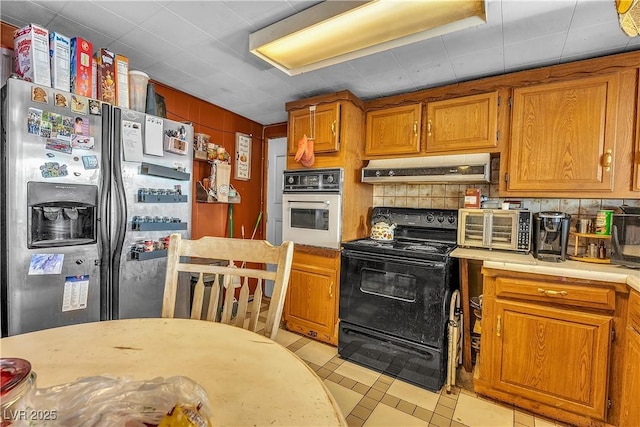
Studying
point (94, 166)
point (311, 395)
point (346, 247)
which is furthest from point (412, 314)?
point (94, 166)

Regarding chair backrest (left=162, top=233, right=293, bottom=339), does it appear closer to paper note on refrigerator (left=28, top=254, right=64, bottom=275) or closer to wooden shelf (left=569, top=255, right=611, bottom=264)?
paper note on refrigerator (left=28, top=254, right=64, bottom=275)

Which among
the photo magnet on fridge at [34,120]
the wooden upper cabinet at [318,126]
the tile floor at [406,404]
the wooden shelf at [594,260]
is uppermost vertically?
the wooden upper cabinet at [318,126]

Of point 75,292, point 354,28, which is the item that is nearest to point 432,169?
point 354,28

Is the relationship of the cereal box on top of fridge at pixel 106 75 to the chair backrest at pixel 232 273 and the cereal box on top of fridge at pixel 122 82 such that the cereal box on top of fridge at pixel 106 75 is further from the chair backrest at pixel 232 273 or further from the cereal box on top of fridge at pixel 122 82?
the chair backrest at pixel 232 273

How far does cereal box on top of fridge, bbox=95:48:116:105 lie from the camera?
1815 mm

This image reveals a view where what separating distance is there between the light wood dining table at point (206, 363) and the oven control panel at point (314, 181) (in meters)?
1.69

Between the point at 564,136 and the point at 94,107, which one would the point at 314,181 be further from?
the point at 564,136

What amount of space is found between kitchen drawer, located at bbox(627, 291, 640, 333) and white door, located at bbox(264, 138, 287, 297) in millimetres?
2965

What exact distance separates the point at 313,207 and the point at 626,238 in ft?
6.63

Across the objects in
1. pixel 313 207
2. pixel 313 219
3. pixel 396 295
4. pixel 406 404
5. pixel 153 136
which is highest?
pixel 153 136

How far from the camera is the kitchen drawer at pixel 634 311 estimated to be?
4.57 ft

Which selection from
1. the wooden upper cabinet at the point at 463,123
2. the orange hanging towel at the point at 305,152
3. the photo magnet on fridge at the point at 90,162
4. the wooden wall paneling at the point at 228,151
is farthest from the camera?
the wooden wall paneling at the point at 228,151

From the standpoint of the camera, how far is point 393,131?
2518 mm

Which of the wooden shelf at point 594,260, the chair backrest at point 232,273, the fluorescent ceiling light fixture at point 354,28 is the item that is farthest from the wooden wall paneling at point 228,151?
the wooden shelf at point 594,260
